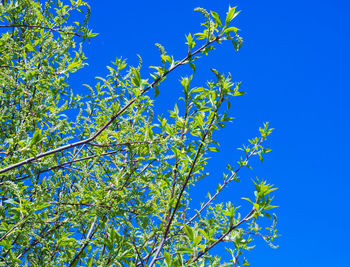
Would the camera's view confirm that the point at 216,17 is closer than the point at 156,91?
Yes

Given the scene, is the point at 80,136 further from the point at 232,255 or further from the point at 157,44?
the point at 232,255

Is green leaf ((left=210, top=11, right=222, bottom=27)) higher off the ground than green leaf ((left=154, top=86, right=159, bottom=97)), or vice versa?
green leaf ((left=210, top=11, right=222, bottom=27))

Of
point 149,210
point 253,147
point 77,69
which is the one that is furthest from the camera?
point 253,147

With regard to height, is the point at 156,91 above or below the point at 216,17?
→ below

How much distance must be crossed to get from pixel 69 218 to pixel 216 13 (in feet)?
8.41

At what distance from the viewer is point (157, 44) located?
103 inches

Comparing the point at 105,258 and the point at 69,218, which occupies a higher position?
the point at 69,218

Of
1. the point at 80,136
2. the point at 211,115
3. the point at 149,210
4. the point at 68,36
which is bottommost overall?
the point at 149,210

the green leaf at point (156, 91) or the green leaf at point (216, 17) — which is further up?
the green leaf at point (216, 17)

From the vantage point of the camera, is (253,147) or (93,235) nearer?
(93,235)

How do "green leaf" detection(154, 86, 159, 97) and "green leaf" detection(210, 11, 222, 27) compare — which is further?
"green leaf" detection(154, 86, 159, 97)

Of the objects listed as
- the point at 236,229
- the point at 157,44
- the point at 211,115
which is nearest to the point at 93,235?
the point at 236,229

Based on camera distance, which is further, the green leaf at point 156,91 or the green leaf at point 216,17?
the green leaf at point 156,91

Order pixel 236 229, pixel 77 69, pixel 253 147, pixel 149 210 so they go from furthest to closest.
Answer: pixel 253 147 → pixel 77 69 → pixel 149 210 → pixel 236 229
